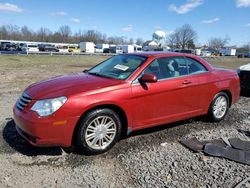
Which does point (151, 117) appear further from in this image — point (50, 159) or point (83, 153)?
point (50, 159)

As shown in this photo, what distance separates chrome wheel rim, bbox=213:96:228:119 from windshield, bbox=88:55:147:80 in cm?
205

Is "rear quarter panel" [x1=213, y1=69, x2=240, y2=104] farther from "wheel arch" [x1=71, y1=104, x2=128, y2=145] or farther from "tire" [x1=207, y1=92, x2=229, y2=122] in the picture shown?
"wheel arch" [x1=71, y1=104, x2=128, y2=145]

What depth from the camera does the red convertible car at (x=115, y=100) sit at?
3.92m

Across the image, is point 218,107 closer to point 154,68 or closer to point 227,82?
point 227,82

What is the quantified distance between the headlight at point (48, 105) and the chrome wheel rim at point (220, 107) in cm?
345

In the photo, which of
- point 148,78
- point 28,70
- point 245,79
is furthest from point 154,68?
point 28,70

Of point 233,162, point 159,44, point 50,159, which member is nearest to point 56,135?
point 50,159

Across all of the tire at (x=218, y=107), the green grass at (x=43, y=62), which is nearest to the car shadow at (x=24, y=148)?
the tire at (x=218, y=107)

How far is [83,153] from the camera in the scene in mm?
4258

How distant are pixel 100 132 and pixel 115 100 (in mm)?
546

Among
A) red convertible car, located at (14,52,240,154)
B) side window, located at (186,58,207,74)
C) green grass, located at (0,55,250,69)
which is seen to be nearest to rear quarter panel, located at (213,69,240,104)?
red convertible car, located at (14,52,240,154)

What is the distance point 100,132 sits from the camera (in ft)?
14.0

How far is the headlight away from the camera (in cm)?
386

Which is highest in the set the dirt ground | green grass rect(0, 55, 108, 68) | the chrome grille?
the chrome grille
